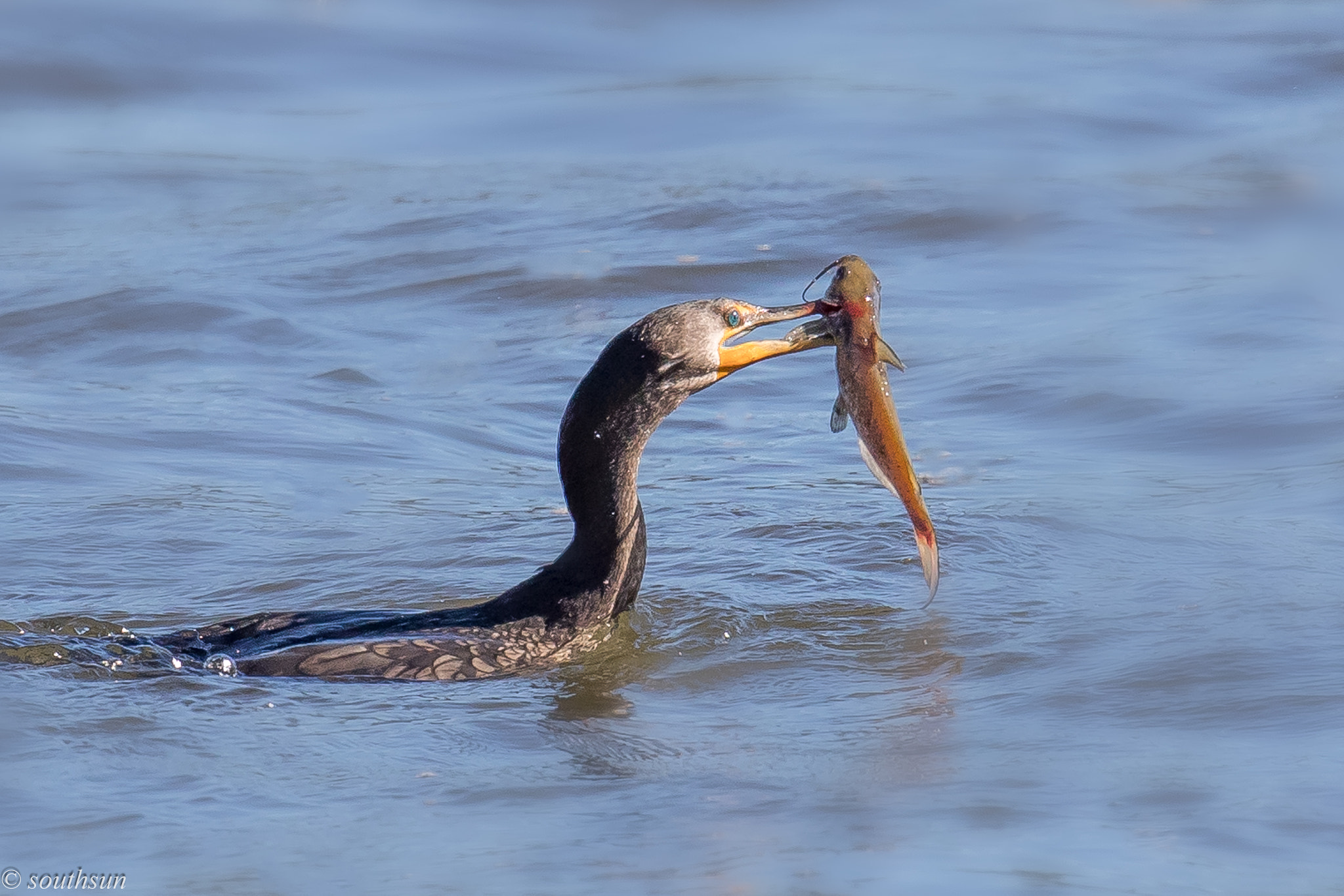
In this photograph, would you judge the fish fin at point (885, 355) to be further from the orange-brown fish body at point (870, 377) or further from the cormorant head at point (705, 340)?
the cormorant head at point (705, 340)

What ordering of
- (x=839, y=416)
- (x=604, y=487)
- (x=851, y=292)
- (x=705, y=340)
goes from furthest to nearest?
1. (x=839, y=416)
2. (x=604, y=487)
3. (x=851, y=292)
4. (x=705, y=340)

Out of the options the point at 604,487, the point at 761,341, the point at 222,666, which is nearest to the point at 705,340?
the point at 761,341

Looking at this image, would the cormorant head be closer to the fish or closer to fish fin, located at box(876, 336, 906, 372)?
the fish

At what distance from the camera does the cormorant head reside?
19.3 feet

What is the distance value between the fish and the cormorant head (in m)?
0.09

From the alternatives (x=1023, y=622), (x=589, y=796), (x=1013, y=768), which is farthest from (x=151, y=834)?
(x=1023, y=622)

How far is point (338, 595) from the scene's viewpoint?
725cm

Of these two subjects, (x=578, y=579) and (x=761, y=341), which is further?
(x=578, y=579)

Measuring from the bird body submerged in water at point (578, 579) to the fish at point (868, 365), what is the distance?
73 mm

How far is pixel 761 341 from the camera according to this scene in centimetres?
590

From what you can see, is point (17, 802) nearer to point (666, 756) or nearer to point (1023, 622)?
point (666, 756)

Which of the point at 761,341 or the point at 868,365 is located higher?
the point at 761,341

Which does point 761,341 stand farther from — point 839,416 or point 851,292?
point 839,416

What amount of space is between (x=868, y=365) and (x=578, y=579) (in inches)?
46.4
